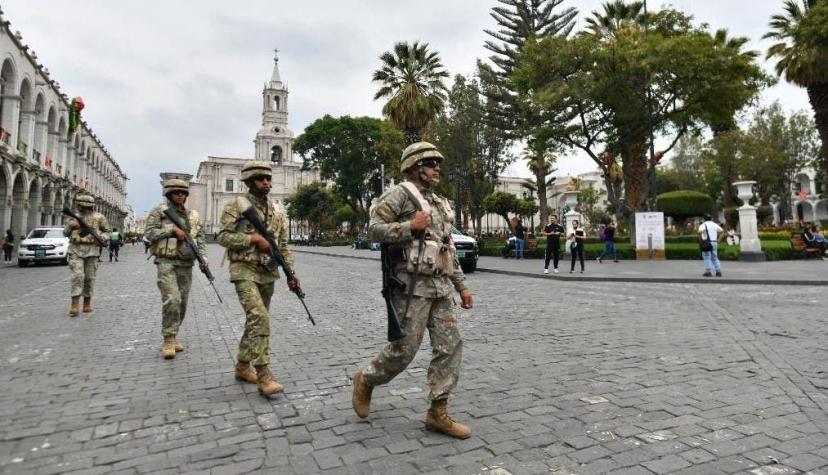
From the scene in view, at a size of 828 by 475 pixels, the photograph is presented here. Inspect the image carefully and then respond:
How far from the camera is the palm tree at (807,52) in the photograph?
72.2 feet

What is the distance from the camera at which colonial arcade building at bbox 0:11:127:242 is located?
24.9 metres

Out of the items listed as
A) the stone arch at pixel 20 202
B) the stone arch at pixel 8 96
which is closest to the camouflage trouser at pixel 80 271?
the stone arch at pixel 8 96

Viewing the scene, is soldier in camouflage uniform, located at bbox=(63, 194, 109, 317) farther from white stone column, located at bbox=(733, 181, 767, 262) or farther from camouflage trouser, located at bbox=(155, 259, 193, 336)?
white stone column, located at bbox=(733, 181, 767, 262)

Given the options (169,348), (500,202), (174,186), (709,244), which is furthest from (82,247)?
(500,202)

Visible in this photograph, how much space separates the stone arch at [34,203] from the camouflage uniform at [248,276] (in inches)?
1304

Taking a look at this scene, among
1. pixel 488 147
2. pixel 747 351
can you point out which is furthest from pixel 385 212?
pixel 488 147

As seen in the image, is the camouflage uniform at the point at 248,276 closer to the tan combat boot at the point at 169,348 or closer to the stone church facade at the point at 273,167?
the tan combat boot at the point at 169,348

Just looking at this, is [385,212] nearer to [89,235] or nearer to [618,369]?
[618,369]

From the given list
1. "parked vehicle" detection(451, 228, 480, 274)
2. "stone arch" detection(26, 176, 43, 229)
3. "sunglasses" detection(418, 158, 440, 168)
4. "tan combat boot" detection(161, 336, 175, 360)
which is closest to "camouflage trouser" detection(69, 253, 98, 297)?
"tan combat boot" detection(161, 336, 175, 360)

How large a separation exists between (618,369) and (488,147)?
27919 mm

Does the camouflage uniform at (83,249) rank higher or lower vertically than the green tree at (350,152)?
lower

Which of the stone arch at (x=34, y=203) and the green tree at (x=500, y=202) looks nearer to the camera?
the stone arch at (x=34, y=203)

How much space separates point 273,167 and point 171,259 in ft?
293

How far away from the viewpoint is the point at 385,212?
3061mm
